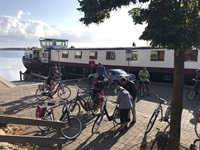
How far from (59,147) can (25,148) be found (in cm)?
142

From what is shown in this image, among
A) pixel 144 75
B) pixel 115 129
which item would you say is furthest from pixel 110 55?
pixel 115 129

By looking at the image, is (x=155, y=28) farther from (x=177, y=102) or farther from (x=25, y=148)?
(x=25, y=148)

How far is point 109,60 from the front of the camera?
77.1 feet

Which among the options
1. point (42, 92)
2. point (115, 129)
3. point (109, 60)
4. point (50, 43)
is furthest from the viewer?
point (50, 43)

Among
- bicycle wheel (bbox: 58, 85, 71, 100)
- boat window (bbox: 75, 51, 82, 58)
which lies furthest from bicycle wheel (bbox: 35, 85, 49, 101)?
boat window (bbox: 75, 51, 82, 58)

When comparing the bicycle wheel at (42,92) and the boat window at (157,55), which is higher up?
the boat window at (157,55)

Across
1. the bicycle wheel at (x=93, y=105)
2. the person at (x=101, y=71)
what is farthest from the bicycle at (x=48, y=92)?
the bicycle wheel at (x=93, y=105)

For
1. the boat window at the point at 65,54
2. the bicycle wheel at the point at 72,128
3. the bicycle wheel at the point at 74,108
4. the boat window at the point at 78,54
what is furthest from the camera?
the boat window at the point at 65,54

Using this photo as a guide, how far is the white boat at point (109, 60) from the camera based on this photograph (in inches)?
741

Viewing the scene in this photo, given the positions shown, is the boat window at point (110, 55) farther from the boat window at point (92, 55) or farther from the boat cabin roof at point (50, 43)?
the boat cabin roof at point (50, 43)

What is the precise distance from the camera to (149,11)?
4.75 m

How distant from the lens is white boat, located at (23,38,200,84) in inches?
741

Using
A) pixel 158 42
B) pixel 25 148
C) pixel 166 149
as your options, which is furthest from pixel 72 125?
pixel 158 42

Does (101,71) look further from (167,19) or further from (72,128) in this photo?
(167,19)
